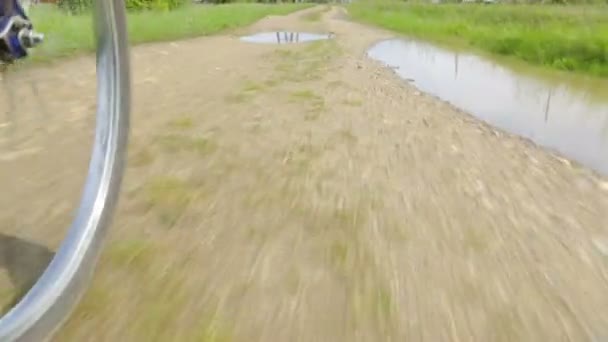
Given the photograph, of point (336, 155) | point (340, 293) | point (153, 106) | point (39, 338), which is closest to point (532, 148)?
point (336, 155)

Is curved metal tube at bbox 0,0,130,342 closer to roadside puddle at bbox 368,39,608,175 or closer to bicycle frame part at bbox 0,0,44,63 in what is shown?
bicycle frame part at bbox 0,0,44,63

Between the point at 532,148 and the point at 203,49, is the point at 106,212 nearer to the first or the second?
the point at 532,148

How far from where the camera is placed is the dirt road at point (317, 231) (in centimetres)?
176

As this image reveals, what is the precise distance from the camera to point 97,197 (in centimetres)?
146

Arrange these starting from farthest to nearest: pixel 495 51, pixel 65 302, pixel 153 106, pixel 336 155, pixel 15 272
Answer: pixel 495 51
pixel 153 106
pixel 336 155
pixel 15 272
pixel 65 302

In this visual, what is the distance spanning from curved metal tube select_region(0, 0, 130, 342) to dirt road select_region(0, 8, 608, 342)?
37cm

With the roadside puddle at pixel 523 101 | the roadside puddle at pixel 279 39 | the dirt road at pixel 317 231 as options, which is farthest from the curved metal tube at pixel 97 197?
the roadside puddle at pixel 279 39

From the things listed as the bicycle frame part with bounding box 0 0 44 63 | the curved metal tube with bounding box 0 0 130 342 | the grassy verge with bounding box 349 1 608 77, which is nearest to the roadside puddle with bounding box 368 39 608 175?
the grassy verge with bounding box 349 1 608 77

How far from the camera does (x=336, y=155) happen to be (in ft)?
12.3

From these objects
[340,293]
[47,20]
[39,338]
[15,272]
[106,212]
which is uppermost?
[47,20]

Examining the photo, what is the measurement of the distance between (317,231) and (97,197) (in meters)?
1.25

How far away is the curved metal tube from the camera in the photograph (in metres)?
1.19

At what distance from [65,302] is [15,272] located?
29.2 inches

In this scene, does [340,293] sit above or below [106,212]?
below
